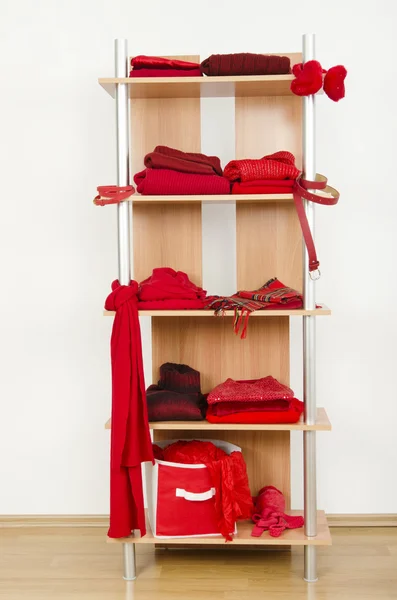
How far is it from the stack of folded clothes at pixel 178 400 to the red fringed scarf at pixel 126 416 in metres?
0.09

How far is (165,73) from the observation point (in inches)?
109

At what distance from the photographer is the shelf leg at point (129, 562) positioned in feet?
9.41

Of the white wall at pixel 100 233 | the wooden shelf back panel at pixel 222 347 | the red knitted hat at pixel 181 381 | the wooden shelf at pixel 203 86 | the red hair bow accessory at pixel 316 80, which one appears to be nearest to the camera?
the red hair bow accessory at pixel 316 80

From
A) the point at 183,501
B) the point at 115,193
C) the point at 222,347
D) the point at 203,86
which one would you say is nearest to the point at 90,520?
the point at 183,501

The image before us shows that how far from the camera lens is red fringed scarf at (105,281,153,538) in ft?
8.91

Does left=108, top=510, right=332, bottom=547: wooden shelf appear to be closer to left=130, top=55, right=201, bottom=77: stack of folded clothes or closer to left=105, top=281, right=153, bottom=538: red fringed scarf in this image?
left=105, top=281, right=153, bottom=538: red fringed scarf

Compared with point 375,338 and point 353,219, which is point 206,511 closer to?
point 375,338

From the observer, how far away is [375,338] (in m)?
3.39

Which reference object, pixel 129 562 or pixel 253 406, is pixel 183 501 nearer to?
pixel 129 562

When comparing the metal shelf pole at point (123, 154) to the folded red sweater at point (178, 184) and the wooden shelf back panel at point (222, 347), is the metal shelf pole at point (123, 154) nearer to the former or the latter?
the folded red sweater at point (178, 184)

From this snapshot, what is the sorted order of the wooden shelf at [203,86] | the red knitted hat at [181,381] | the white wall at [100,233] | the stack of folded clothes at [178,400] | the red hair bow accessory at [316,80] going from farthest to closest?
the white wall at [100,233] < the red knitted hat at [181,381] < the stack of folded clothes at [178,400] < the wooden shelf at [203,86] < the red hair bow accessory at [316,80]

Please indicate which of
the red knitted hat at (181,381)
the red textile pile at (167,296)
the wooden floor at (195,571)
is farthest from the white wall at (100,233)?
the red textile pile at (167,296)

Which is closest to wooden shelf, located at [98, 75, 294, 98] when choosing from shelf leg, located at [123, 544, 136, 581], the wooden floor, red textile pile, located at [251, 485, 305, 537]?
red textile pile, located at [251, 485, 305, 537]

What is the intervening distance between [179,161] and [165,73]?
311mm
